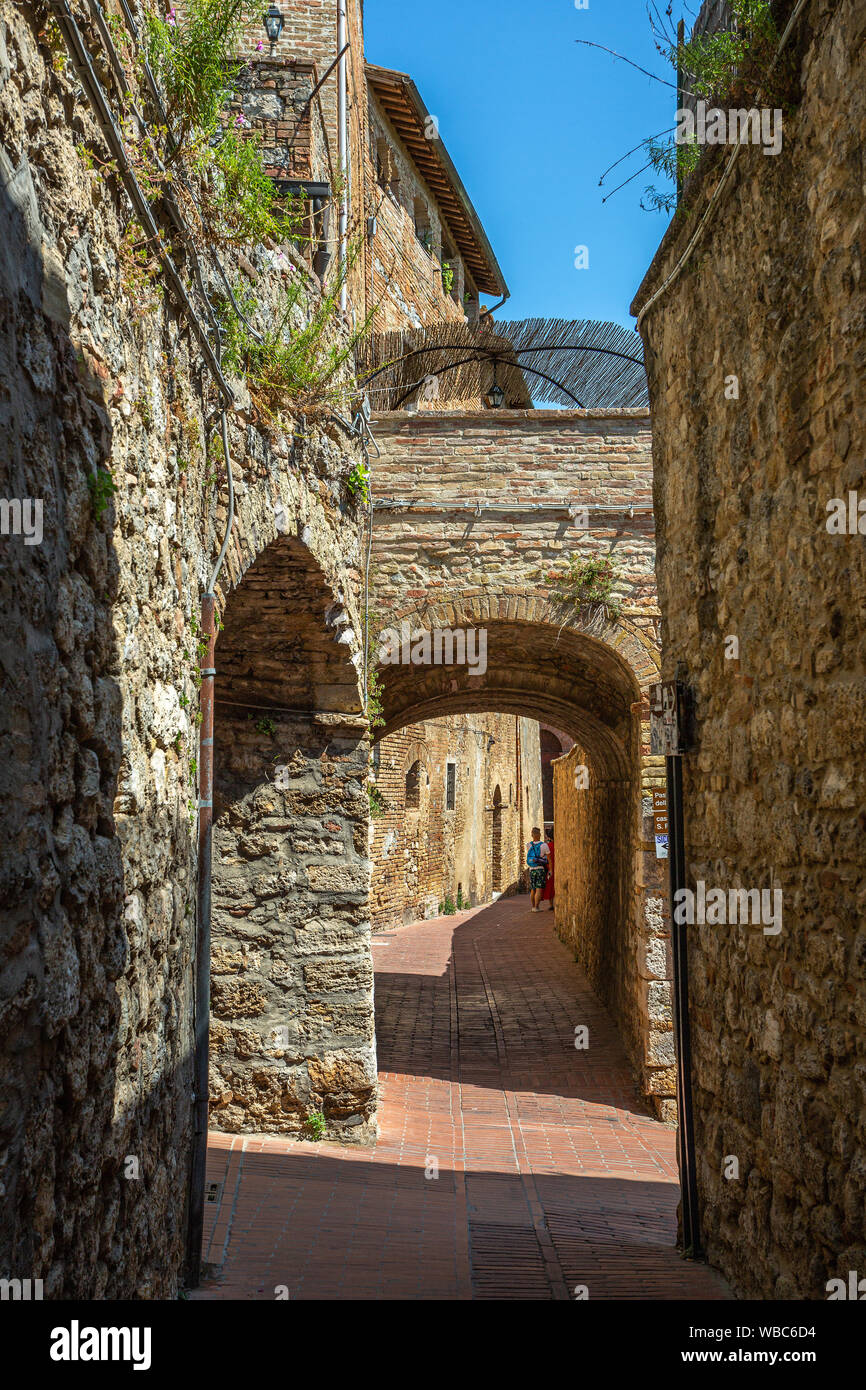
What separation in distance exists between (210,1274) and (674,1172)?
3.58m

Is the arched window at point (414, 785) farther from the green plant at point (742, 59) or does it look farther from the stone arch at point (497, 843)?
the green plant at point (742, 59)

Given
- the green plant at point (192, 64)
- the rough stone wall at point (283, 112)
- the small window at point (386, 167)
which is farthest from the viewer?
the small window at point (386, 167)

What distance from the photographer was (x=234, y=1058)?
7.13 metres

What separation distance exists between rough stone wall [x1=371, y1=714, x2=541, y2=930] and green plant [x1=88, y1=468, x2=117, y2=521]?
474 inches

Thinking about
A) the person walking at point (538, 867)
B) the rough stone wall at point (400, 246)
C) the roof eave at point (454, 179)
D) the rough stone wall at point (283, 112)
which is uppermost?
the roof eave at point (454, 179)

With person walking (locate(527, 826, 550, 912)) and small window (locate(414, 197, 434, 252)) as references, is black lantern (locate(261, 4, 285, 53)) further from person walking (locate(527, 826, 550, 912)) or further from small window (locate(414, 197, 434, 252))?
person walking (locate(527, 826, 550, 912))

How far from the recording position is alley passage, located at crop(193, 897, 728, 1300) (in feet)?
14.4

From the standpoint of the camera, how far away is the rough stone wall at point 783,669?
2854 millimetres

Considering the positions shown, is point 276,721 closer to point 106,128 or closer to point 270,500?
point 270,500

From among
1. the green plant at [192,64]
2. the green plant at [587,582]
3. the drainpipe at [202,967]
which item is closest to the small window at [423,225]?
the green plant at [587,582]

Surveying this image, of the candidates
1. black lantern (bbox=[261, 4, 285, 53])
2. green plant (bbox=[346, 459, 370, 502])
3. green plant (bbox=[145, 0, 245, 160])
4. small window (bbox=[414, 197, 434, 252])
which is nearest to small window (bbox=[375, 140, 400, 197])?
small window (bbox=[414, 197, 434, 252])

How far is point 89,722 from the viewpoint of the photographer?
2.67 m

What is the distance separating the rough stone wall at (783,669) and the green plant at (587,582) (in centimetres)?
390

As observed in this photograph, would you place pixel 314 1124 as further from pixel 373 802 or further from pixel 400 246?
pixel 400 246
